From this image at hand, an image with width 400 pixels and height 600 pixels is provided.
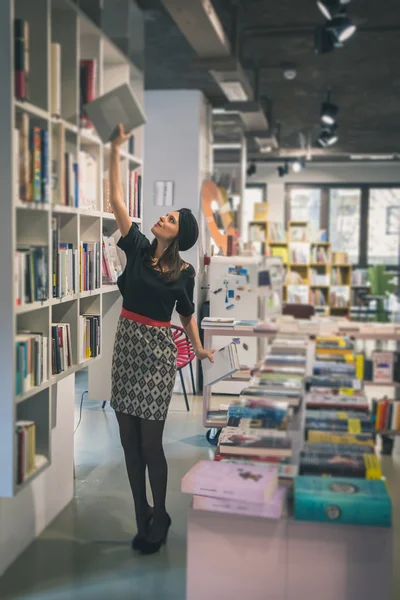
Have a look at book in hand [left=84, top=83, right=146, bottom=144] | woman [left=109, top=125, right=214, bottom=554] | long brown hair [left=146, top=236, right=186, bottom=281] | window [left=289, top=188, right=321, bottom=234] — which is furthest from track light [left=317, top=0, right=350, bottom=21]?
window [left=289, top=188, right=321, bottom=234]

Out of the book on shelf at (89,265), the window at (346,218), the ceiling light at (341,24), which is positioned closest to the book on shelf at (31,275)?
the book on shelf at (89,265)

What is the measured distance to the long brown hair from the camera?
3141mm

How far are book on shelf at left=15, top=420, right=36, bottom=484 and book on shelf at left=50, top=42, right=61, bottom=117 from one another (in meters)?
1.14

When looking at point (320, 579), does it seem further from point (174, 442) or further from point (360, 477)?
point (174, 442)

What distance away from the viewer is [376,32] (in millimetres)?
5875

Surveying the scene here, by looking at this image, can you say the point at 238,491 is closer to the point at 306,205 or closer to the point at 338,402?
the point at 338,402

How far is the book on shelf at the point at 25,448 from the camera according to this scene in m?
2.57

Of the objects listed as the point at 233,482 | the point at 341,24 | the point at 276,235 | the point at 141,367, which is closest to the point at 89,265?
the point at 141,367

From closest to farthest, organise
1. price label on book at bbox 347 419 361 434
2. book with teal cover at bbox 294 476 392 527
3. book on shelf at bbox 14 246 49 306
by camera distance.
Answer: book with teal cover at bbox 294 476 392 527 < book on shelf at bbox 14 246 49 306 < price label on book at bbox 347 419 361 434

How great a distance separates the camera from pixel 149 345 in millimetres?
3168

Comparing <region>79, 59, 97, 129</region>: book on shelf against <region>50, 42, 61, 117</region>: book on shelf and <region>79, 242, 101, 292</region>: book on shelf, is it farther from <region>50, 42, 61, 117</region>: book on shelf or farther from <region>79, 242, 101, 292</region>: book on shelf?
<region>79, 242, 101, 292</region>: book on shelf

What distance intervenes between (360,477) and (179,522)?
1.38 m

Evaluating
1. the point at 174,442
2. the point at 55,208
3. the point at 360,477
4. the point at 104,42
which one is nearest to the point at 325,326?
the point at 360,477

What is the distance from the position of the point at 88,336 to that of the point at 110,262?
36cm
